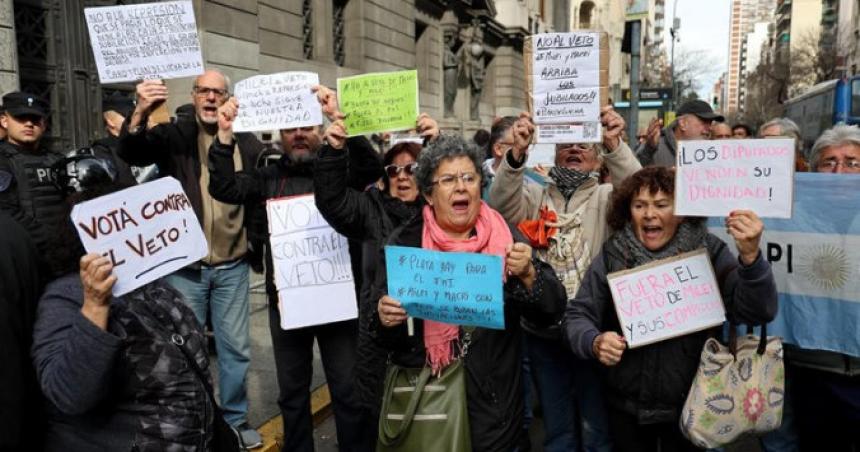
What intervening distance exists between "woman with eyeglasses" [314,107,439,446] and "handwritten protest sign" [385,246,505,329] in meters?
0.41

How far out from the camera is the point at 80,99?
8430 mm

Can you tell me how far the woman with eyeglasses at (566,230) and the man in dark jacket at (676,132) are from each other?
7.63ft

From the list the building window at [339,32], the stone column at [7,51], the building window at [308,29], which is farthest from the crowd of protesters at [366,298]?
the building window at [339,32]

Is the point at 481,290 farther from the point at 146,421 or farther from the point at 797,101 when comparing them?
the point at 797,101

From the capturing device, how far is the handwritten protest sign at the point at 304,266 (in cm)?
372

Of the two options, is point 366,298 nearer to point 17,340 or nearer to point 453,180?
point 453,180

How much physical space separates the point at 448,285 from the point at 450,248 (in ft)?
0.80

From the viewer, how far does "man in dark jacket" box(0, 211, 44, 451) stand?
204 cm

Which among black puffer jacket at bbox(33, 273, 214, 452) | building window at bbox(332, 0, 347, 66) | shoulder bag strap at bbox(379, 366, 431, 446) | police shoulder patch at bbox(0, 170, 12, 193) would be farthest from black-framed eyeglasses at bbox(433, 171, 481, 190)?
building window at bbox(332, 0, 347, 66)

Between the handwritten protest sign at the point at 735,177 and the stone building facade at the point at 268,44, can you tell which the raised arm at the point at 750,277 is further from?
the stone building facade at the point at 268,44

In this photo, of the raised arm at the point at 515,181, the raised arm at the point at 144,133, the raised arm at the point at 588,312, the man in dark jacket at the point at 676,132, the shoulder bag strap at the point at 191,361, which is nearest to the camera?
the shoulder bag strap at the point at 191,361

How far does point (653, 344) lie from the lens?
Result: 280 centimetres

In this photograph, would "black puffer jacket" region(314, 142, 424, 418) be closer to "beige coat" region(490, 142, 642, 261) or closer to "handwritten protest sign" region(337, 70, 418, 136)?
"handwritten protest sign" region(337, 70, 418, 136)

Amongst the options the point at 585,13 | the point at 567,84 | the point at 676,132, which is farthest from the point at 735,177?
the point at 585,13
